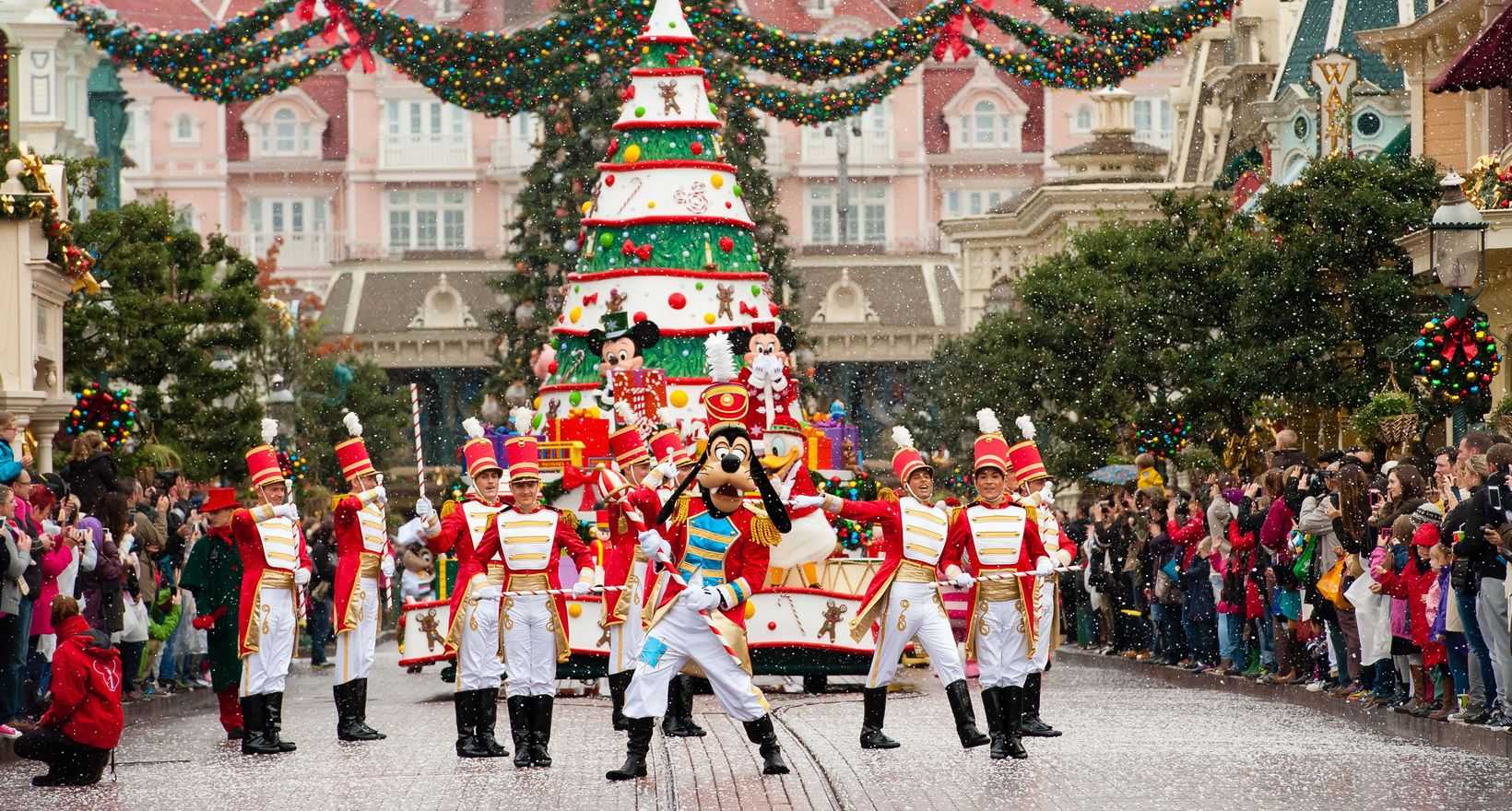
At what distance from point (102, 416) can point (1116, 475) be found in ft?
42.4

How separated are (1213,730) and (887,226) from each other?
79.4 meters

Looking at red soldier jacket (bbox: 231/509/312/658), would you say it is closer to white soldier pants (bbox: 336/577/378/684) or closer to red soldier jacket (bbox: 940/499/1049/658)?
white soldier pants (bbox: 336/577/378/684)

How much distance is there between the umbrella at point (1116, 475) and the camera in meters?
36.8

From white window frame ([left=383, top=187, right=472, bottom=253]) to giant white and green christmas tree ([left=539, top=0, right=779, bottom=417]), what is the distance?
71.0 m

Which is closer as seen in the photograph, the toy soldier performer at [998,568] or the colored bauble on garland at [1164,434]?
the toy soldier performer at [998,568]

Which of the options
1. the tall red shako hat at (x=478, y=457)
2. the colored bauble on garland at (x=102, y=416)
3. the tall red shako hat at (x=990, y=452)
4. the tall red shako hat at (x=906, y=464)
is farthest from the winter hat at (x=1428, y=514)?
the colored bauble on garland at (x=102, y=416)

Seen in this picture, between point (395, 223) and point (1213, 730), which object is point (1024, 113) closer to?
point (395, 223)

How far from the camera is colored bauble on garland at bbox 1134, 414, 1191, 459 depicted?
109 feet

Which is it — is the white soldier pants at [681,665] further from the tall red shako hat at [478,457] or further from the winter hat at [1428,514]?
the winter hat at [1428,514]

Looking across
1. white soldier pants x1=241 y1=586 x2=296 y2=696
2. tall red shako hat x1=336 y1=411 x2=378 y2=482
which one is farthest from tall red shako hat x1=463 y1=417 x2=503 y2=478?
white soldier pants x1=241 y1=586 x2=296 y2=696

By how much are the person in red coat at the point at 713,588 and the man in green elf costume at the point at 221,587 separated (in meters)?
3.74

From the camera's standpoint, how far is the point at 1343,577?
66.3 ft

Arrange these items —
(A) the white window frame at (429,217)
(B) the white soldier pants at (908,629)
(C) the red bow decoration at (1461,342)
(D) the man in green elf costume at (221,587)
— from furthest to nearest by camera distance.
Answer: (A) the white window frame at (429,217) → (C) the red bow decoration at (1461,342) → (D) the man in green elf costume at (221,587) → (B) the white soldier pants at (908,629)

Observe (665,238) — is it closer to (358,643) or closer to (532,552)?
(358,643)
